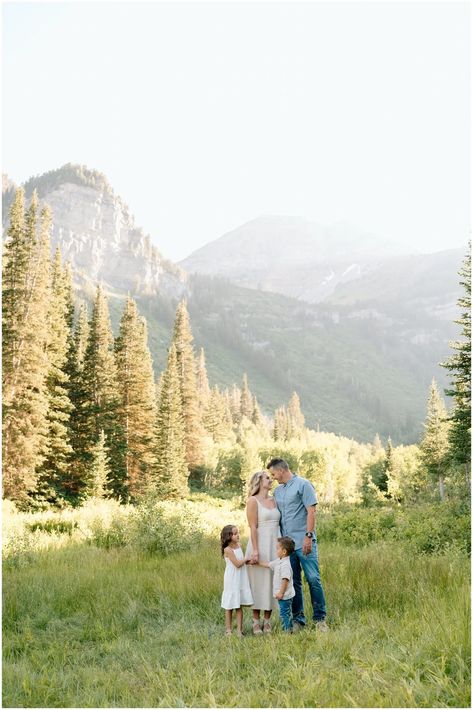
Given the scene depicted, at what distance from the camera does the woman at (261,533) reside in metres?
8.02

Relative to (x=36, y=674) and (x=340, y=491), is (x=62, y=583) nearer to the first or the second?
(x=36, y=674)

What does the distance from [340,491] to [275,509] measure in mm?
74638

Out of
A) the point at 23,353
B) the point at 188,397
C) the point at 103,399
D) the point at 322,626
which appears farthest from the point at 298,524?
the point at 188,397

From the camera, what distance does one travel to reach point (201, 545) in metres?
15.3

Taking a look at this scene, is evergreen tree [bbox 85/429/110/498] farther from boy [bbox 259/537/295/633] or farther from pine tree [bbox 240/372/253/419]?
pine tree [bbox 240/372/253/419]

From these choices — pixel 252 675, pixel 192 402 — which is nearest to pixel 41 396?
pixel 252 675

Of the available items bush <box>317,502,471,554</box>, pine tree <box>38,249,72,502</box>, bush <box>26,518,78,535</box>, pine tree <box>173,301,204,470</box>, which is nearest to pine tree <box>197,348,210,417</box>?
pine tree <box>173,301,204,470</box>

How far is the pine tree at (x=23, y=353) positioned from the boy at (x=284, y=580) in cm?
2365

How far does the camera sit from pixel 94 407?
130 feet

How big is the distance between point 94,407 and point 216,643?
111 feet

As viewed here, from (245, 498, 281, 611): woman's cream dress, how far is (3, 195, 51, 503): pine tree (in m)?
23.2

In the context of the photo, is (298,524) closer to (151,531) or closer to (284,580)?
(284,580)

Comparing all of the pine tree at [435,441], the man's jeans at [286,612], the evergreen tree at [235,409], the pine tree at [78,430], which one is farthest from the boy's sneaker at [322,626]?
the evergreen tree at [235,409]

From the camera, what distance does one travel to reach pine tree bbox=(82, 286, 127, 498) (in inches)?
1569
